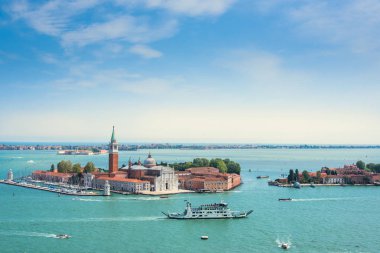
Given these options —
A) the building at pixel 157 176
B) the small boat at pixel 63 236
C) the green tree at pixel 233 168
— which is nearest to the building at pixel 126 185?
the building at pixel 157 176

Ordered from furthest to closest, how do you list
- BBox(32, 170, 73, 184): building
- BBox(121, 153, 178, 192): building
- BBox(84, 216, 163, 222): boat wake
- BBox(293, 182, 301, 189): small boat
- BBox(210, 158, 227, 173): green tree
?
BBox(210, 158, 227, 173): green tree, BBox(32, 170, 73, 184): building, BBox(293, 182, 301, 189): small boat, BBox(121, 153, 178, 192): building, BBox(84, 216, 163, 222): boat wake

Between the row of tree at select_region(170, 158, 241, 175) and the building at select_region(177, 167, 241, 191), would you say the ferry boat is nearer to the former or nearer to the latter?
the building at select_region(177, 167, 241, 191)

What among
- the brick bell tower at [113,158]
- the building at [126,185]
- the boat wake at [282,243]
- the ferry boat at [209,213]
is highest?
the brick bell tower at [113,158]

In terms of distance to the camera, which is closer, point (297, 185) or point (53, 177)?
point (297, 185)

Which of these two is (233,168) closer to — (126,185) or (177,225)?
(126,185)

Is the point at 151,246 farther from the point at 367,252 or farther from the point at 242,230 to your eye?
the point at 367,252

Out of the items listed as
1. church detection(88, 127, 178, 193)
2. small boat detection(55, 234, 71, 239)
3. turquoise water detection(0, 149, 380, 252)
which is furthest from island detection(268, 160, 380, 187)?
small boat detection(55, 234, 71, 239)

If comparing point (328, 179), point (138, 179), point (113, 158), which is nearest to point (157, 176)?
point (138, 179)

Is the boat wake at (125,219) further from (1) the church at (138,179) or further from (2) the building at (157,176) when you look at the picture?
(2) the building at (157,176)

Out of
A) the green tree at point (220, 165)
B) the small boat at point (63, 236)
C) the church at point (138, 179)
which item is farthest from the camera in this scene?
the green tree at point (220, 165)
